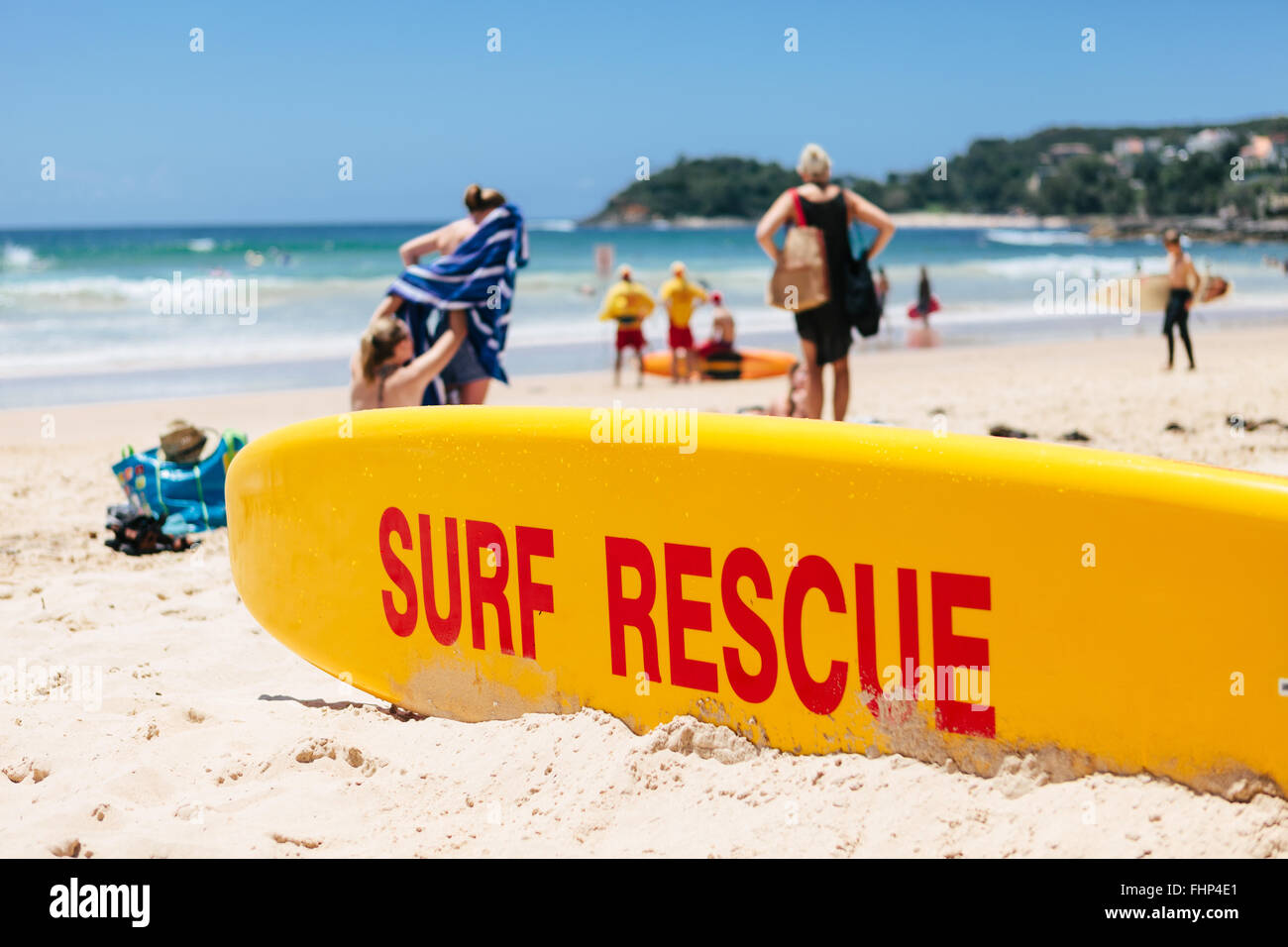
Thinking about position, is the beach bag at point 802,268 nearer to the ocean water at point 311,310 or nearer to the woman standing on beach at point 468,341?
the woman standing on beach at point 468,341

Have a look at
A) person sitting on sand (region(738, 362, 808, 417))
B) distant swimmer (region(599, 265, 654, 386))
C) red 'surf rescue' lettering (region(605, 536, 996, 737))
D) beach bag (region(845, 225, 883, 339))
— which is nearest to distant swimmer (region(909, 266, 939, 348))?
distant swimmer (region(599, 265, 654, 386))

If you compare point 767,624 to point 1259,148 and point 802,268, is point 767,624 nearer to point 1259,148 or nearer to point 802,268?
point 802,268

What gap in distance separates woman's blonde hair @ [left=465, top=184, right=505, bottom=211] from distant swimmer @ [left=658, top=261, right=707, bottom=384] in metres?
6.87

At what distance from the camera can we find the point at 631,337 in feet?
38.7

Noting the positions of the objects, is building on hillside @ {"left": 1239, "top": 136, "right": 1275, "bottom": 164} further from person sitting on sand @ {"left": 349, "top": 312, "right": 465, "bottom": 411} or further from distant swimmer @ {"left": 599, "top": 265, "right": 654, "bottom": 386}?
person sitting on sand @ {"left": 349, "top": 312, "right": 465, "bottom": 411}

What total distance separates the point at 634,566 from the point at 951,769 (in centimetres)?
76

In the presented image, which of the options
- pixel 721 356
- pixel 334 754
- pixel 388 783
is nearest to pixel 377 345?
pixel 334 754

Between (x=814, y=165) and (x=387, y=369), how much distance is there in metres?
2.46

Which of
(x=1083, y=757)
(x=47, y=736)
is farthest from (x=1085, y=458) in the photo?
(x=47, y=736)

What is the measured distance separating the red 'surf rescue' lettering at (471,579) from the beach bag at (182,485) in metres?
2.63

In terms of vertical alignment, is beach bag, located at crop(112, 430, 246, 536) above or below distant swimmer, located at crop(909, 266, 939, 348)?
below

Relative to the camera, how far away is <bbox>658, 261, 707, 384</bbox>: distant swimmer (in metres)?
11.7

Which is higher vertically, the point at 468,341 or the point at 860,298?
the point at 860,298
